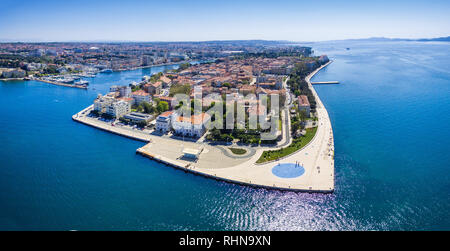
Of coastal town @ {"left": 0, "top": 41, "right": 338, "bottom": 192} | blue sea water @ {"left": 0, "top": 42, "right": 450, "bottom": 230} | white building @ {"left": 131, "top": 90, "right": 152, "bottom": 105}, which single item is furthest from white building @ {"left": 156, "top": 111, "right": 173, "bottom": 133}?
white building @ {"left": 131, "top": 90, "right": 152, "bottom": 105}

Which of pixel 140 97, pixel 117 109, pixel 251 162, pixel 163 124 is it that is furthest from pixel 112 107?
pixel 251 162

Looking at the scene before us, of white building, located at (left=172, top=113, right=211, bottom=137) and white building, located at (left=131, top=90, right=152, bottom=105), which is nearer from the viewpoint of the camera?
white building, located at (left=172, top=113, right=211, bottom=137)

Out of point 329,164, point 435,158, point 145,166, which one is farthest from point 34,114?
point 435,158

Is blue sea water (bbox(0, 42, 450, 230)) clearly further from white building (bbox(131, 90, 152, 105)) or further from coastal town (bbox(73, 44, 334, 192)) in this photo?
white building (bbox(131, 90, 152, 105))

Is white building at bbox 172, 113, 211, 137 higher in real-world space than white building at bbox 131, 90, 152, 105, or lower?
lower

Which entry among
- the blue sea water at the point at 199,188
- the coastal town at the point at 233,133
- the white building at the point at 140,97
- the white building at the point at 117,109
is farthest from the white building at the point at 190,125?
the white building at the point at 140,97

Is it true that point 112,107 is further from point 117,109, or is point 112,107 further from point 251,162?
point 251,162
